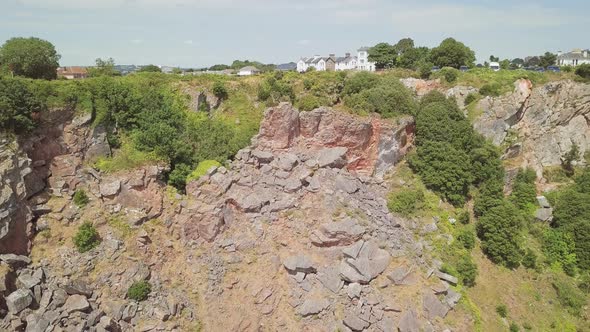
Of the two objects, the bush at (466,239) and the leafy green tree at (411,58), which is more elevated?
the leafy green tree at (411,58)

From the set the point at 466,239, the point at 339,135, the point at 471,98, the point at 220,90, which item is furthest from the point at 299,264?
the point at 471,98

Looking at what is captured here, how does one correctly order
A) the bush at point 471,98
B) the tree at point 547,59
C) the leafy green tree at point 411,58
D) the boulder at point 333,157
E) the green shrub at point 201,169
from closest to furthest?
the green shrub at point 201,169
the boulder at point 333,157
the bush at point 471,98
the leafy green tree at point 411,58
the tree at point 547,59

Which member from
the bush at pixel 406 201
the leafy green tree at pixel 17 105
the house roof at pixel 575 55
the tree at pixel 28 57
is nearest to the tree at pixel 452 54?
the bush at pixel 406 201

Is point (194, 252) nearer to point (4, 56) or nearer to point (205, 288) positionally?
point (205, 288)

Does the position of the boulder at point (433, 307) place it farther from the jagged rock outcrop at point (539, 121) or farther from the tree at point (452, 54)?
the tree at point (452, 54)

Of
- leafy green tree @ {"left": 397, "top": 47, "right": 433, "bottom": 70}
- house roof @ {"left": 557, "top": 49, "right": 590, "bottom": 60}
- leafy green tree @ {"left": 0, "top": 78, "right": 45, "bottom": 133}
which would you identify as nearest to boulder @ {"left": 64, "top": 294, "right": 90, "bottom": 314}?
leafy green tree @ {"left": 0, "top": 78, "right": 45, "bottom": 133}

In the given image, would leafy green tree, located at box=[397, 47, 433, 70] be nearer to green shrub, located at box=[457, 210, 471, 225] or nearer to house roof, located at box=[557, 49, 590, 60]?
green shrub, located at box=[457, 210, 471, 225]

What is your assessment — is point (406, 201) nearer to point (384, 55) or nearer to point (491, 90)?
point (491, 90)

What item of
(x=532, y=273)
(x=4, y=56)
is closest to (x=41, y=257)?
(x=4, y=56)
